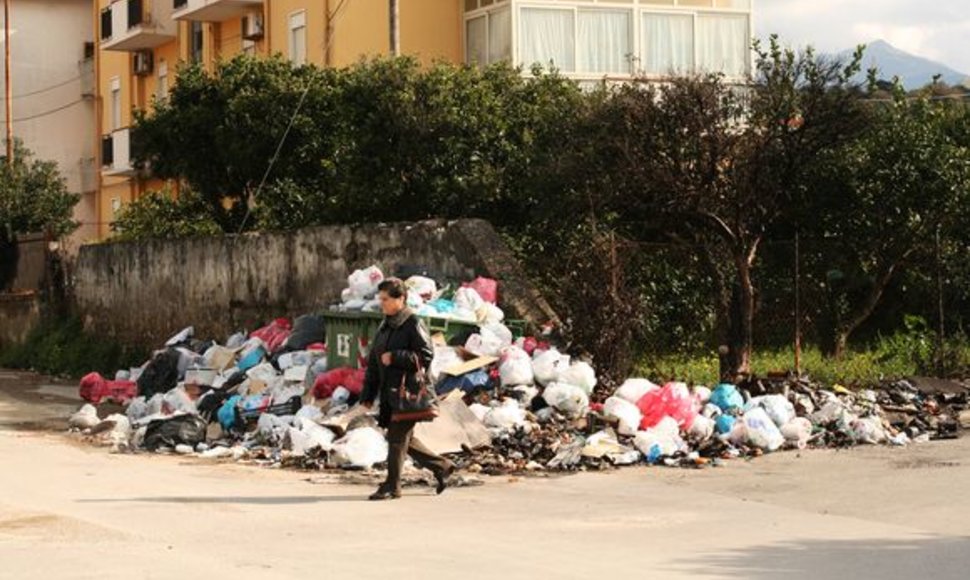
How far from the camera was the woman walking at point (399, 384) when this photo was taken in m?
11.5

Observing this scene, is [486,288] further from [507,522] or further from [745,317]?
[507,522]

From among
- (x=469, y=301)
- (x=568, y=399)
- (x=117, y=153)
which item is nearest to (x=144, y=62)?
(x=117, y=153)

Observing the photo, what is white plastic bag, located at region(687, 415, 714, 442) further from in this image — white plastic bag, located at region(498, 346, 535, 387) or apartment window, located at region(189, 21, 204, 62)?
apartment window, located at region(189, 21, 204, 62)

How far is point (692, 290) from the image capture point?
18.2 metres

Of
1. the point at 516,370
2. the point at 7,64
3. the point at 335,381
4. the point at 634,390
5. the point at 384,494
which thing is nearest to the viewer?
the point at 384,494

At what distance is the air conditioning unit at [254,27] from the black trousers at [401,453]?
23.9 meters

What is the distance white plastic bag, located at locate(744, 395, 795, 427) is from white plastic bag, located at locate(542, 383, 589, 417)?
1664 mm

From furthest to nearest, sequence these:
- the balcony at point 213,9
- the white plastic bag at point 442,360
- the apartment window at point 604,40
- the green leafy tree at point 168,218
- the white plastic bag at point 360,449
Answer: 1. the balcony at point 213,9
2. the apartment window at point 604,40
3. the green leafy tree at point 168,218
4. the white plastic bag at point 442,360
5. the white plastic bag at point 360,449

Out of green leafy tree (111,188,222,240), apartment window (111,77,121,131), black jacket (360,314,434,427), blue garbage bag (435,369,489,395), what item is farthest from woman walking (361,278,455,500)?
apartment window (111,77,121,131)

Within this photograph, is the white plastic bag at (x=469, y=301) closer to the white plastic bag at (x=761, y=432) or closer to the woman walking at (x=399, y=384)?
the white plastic bag at (x=761, y=432)

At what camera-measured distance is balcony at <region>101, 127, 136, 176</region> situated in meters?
40.4

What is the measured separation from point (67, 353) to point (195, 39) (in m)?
15.8

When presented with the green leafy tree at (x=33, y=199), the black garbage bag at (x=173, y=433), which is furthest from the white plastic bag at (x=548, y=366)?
the green leafy tree at (x=33, y=199)

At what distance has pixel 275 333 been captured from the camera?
62.4 feet
